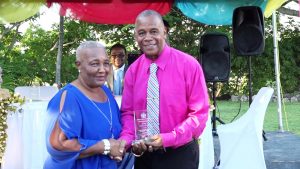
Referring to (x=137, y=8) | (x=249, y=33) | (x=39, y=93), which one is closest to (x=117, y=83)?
(x=39, y=93)

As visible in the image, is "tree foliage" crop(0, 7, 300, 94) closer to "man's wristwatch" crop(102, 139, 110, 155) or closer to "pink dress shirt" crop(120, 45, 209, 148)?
"pink dress shirt" crop(120, 45, 209, 148)

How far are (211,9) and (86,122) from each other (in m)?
5.28

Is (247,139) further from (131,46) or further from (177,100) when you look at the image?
(131,46)

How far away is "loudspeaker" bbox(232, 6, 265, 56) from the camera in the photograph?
520 cm

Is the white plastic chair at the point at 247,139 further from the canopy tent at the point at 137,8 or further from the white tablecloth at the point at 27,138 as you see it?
the canopy tent at the point at 137,8

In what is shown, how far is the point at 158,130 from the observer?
2035mm

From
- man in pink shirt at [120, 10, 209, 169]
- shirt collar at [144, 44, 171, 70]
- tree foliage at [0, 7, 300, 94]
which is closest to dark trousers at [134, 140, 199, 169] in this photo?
man in pink shirt at [120, 10, 209, 169]

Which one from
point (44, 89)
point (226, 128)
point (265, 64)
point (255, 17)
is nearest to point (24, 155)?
point (44, 89)

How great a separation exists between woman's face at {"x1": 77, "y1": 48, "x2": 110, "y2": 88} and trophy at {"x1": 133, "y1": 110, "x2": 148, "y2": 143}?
22 cm

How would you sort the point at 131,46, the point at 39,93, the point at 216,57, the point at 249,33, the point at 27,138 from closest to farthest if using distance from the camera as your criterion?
1. the point at 27,138
2. the point at 39,93
3. the point at 249,33
4. the point at 216,57
5. the point at 131,46

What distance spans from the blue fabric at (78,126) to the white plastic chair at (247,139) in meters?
2.17

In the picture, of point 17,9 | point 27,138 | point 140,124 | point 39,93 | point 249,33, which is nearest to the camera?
point 140,124

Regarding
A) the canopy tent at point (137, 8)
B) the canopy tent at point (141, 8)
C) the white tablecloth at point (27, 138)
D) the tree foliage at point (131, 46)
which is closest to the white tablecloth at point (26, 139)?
the white tablecloth at point (27, 138)

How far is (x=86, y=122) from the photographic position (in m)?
1.84
